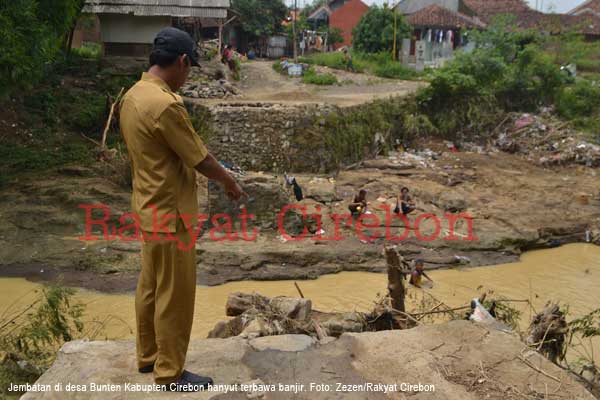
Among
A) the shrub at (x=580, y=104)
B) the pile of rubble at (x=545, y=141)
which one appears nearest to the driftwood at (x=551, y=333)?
the pile of rubble at (x=545, y=141)

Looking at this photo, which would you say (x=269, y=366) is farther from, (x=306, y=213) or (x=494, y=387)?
(x=306, y=213)

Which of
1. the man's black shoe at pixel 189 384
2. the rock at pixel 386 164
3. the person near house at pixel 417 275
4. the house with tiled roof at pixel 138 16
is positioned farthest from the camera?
the house with tiled roof at pixel 138 16

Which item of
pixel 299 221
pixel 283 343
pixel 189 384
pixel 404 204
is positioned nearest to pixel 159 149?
pixel 189 384

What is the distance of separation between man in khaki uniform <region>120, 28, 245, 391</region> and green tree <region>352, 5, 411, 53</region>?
832 inches

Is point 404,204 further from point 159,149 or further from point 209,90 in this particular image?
point 159,149

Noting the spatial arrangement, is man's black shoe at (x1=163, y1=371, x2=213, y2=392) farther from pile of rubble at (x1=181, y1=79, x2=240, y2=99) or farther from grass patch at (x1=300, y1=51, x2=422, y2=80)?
grass patch at (x1=300, y1=51, x2=422, y2=80)

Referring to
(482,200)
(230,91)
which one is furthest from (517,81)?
(230,91)

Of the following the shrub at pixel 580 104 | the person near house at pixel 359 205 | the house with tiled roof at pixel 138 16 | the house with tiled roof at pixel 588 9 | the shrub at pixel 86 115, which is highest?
the house with tiled roof at pixel 588 9

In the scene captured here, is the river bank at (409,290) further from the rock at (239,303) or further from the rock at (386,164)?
the rock at (386,164)

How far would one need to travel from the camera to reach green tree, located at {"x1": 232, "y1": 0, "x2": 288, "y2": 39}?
24.6 m

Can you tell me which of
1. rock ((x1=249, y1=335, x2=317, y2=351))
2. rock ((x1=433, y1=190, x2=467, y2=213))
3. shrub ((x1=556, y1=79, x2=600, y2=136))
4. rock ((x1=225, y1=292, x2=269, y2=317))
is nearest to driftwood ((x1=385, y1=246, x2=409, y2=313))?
rock ((x1=225, y1=292, x2=269, y2=317))

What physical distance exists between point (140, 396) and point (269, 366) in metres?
0.75

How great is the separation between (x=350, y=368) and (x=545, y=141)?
46.7 feet

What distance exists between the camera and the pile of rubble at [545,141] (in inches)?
567
